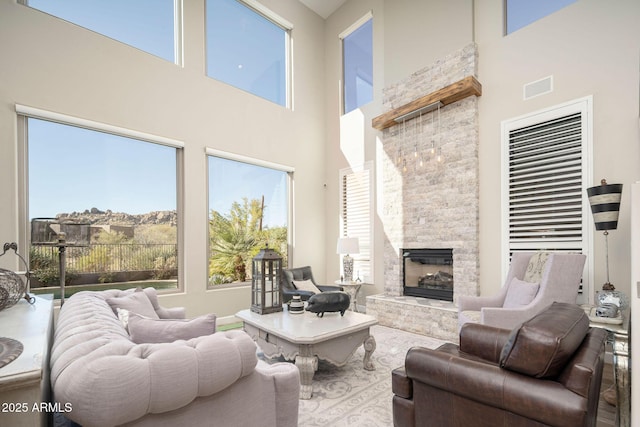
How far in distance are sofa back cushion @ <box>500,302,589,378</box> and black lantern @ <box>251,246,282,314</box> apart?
2.29 m

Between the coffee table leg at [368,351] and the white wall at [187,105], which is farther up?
the white wall at [187,105]

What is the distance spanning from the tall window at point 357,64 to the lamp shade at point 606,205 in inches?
158

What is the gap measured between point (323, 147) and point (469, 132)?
3127 mm

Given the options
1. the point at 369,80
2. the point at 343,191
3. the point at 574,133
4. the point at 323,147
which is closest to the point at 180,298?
the point at 343,191

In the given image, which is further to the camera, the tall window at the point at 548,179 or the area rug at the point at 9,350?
the tall window at the point at 548,179

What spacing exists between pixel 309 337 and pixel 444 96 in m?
3.75

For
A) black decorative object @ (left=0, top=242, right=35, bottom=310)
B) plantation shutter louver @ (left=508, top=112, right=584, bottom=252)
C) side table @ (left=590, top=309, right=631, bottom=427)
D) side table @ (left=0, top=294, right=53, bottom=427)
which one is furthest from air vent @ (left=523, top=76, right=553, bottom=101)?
black decorative object @ (left=0, top=242, right=35, bottom=310)

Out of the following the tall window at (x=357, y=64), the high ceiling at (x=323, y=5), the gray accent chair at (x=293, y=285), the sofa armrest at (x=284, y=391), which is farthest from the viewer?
the high ceiling at (x=323, y=5)

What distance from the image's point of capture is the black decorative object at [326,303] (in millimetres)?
3188

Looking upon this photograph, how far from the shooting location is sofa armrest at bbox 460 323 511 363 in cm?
206

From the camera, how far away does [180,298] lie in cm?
456

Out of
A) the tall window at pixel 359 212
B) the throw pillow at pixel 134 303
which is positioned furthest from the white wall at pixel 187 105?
the throw pillow at pixel 134 303

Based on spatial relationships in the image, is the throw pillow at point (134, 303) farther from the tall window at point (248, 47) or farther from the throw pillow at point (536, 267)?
the tall window at point (248, 47)

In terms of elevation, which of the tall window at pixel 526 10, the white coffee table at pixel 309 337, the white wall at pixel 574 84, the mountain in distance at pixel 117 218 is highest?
the tall window at pixel 526 10
